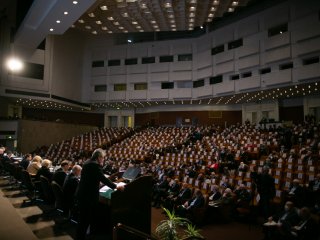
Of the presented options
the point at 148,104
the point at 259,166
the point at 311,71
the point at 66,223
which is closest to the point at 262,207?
the point at 259,166

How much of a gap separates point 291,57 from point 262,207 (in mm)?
11382

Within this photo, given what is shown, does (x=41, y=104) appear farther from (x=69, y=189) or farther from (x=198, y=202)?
(x=69, y=189)

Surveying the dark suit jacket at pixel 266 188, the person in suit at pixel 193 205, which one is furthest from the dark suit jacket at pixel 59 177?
the dark suit jacket at pixel 266 188

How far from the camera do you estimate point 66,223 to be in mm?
4375

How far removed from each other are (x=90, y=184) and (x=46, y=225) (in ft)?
4.73

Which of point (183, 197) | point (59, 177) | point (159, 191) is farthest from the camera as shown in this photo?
point (159, 191)

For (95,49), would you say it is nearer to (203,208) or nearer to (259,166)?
(259,166)

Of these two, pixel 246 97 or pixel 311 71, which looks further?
pixel 246 97

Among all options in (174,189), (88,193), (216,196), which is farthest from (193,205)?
(88,193)

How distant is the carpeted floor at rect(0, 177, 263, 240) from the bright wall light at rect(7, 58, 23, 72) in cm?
1252

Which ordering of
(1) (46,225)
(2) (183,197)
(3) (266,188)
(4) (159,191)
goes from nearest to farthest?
(1) (46,225) → (3) (266,188) → (2) (183,197) → (4) (159,191)

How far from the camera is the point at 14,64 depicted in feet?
60.6

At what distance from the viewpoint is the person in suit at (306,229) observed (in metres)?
4.78

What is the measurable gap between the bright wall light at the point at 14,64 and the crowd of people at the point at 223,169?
6.31 m
